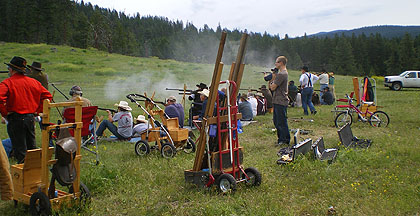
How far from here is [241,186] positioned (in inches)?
208

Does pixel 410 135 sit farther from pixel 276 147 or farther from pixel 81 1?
pixel 81 1

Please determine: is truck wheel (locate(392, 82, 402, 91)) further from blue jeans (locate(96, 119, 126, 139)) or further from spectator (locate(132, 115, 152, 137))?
blue jeans (locate(96, 119, 126, 139))

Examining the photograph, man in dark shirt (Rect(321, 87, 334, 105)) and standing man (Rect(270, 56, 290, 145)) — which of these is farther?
man in dark shirt (Rect(321, 87, 334, 105))

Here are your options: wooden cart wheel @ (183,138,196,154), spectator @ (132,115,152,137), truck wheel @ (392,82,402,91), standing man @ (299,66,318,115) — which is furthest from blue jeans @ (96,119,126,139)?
truck wheel @ (392,82,402,91)

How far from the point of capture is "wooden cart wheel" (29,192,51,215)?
167 inches

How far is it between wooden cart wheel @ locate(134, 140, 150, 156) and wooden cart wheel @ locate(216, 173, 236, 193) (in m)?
2.97

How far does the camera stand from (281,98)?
8.15 m

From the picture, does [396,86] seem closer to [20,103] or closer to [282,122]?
[282,122]

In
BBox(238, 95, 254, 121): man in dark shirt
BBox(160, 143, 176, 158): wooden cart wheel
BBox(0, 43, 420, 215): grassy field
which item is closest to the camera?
BBox(0, 43, 420, 215): grassy field

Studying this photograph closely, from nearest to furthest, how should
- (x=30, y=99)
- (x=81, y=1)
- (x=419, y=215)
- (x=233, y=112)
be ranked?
(x=419, y=215) → (x=233, y=112) → (x=30, y=99) → (x=81, y=1)

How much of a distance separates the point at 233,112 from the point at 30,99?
10.9 feet

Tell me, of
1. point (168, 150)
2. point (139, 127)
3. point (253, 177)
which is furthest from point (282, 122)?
point (139, 127)

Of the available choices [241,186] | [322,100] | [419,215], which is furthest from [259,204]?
[322,100]

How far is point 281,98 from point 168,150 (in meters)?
2.78
